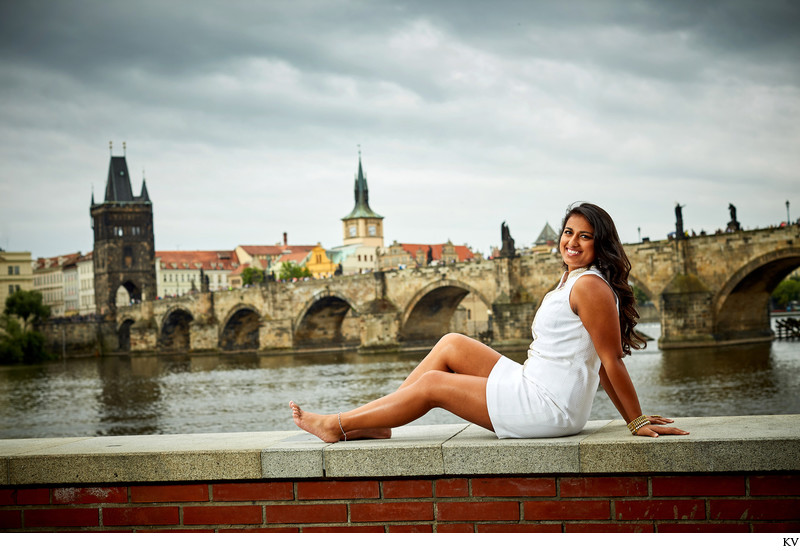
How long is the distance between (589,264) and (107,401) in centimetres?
2182

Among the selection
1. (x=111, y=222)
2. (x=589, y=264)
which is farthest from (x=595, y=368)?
(x=111, y=222)

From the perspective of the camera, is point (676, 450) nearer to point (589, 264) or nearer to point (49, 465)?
point (589, 264)

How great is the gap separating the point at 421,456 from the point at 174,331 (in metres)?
63.6

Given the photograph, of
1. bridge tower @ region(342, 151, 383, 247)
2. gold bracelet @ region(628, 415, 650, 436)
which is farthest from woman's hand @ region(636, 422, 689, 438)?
bridge tower @ region(342, 151, 383, 247)

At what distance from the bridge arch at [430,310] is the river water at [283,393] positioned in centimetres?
765

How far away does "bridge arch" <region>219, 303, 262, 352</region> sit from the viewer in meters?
54.9

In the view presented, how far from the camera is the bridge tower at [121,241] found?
267ft

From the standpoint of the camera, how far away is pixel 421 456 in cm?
297

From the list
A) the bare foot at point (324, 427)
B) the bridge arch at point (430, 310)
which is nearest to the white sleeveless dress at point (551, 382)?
the bare foot at point (324, 427)

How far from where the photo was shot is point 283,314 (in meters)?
50.6

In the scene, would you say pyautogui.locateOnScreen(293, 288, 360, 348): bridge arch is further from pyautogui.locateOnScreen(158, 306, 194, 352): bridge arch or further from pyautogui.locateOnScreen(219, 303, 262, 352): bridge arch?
pyautogui.locateOnScreen(158, 306, 194, 352): bridge arch

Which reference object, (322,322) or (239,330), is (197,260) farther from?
(322,322)

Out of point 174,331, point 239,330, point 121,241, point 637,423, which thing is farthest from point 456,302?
point 121,241

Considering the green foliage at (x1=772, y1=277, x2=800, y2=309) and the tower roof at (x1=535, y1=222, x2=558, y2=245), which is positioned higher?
the tower roof at (x1=535, y1=222, x2=558, y2=245)
